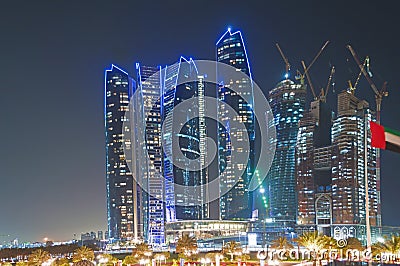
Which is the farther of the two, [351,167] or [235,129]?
[235,129]

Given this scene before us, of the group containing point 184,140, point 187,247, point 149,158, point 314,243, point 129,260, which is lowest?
point 129,260

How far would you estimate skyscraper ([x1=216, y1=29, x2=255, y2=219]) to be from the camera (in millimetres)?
109188

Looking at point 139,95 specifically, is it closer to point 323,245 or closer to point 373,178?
point 373,178

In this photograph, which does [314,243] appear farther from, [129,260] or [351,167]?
[351,167]

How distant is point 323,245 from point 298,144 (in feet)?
183

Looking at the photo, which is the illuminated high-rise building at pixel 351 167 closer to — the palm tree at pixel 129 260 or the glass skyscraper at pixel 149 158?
Answer: the glass skyscraper at pixel 149 158

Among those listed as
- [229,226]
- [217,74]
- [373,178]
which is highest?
[217,74]

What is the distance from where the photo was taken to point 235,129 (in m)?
110

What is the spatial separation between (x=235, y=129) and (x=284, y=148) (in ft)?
69.7

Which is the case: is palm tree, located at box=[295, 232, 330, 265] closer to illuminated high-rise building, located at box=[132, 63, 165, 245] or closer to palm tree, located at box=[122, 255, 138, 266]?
palm tree, located at box=[122, 255, 138, 266]

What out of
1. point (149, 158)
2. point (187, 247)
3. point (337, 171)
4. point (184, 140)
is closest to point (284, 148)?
point (337, 171)

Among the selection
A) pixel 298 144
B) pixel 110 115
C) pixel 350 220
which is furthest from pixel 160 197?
pixel 350 220

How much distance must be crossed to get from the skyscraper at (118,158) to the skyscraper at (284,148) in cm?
2577

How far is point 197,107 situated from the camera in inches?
4003
